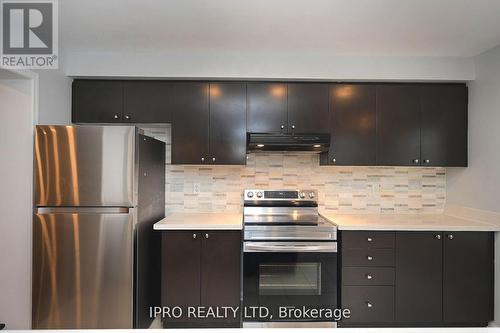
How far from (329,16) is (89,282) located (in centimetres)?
250

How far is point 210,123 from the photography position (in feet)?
9.28

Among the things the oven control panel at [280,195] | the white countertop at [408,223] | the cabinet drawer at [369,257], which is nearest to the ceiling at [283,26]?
the oven control panel at [280,195]

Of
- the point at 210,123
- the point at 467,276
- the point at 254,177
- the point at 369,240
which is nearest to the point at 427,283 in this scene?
the point at 467,276

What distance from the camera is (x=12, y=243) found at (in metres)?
2.21

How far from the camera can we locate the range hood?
2.74 meters

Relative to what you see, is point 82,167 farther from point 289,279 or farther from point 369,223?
point 369,223

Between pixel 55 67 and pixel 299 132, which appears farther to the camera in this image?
pixel 299 132

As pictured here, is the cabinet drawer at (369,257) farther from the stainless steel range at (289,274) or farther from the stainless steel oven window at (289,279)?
the stainless steel oven window at (289,279)

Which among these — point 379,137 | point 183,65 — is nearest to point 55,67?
point 183,65

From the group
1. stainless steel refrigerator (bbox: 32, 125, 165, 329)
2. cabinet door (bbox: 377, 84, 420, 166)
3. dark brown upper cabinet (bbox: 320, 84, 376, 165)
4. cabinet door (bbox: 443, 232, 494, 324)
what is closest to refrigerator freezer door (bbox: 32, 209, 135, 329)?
stainless steel refrigerator (bbox: 32, 125, 165, 329)

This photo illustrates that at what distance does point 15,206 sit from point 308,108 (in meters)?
2.46

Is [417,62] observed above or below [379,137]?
above

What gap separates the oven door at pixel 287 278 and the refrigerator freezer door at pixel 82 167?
1.12 metres

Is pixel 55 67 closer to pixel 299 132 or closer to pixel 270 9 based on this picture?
pixel 270 9
